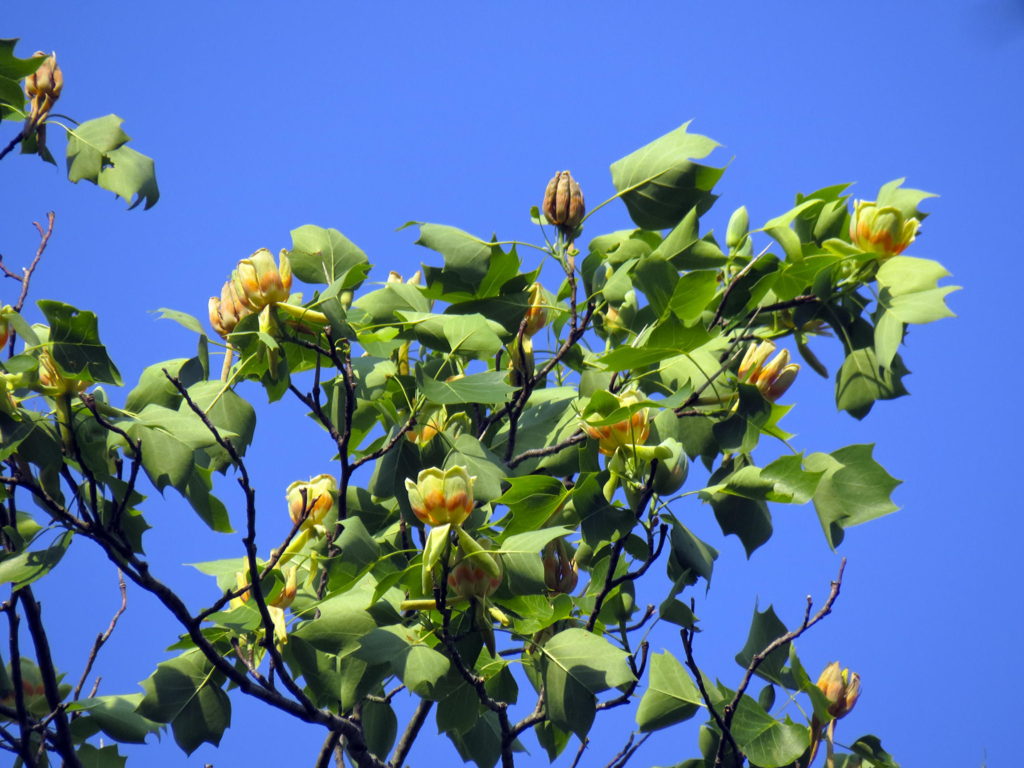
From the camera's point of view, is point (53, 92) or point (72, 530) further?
point (53, 92)

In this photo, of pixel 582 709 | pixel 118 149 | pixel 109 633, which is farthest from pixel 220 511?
pixel 118 149

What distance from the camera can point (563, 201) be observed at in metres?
1.34

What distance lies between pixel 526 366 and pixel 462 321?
17cm

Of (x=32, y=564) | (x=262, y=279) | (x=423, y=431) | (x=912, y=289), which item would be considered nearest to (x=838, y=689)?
(x=912, y=289)

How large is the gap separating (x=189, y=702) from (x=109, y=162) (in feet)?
2.72

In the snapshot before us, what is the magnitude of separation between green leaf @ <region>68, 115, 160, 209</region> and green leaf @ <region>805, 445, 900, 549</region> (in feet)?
3.40

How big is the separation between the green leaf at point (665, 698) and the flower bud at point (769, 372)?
317mm

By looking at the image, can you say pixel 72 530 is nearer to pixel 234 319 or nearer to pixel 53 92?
pixel 234 319

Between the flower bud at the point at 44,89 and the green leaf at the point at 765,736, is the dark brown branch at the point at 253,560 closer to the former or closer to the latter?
the green leaf at the point at 765,736

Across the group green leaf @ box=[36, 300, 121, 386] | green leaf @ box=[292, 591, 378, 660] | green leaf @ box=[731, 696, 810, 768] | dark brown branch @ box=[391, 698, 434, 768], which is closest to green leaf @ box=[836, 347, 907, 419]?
green leaf @ box=[731, 696, 810, 768]

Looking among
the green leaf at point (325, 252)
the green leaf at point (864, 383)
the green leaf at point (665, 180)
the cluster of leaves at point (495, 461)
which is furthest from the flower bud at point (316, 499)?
the green leaf at point (864, 383)

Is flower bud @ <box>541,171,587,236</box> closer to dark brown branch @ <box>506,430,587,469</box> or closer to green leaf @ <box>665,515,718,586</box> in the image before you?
dark brown branch @ <box>506,430,587,469</box>

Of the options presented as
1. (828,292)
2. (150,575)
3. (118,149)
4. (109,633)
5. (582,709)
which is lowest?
(582,709)

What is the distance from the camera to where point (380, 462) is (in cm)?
135
